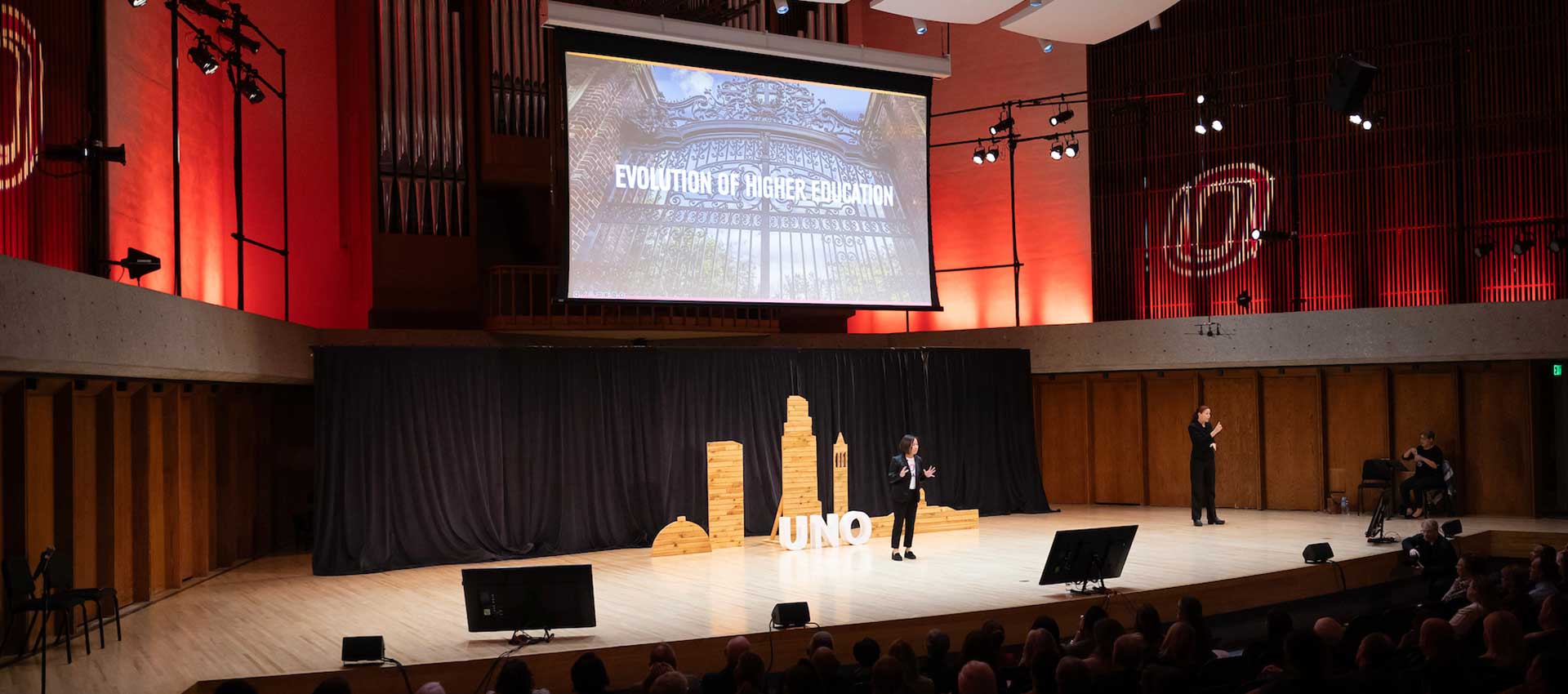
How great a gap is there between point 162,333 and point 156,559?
2.61m

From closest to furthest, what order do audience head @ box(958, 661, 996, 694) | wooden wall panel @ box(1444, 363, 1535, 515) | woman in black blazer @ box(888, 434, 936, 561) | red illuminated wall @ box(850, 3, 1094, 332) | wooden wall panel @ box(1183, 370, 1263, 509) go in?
1. audience head @ box(958, 661, 996, 694)
2. woman in black blazer @ box(888, 434, 936, 561)
3. wooden wall panel @ box(1444, 363, 1535, 515)
4. wooden wall panel @ box(1183, 370, 1263, 509)
5. red illuminated wall @ box(850, 3, 1094, 332)

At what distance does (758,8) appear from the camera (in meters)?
14.3

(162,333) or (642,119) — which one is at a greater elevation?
(642,119)

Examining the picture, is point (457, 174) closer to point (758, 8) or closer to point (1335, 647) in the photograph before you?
point (758, 8)

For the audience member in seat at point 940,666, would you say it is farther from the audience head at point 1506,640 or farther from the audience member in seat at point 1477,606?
the audience member in seat at point 1477,606

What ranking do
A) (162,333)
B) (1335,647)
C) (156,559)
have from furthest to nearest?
(156,559), (162,333), (1335,647)

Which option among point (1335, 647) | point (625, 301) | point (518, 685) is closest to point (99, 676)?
point (518, 685)

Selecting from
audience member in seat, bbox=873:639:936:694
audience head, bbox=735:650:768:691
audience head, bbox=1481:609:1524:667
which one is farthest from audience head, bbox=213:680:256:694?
audience head, bbox=1481:609:1524:667

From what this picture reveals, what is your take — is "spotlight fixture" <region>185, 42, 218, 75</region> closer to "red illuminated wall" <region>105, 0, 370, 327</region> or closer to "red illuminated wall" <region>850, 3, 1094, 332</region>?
"red illuminated wall" <region>105, 0, 370, 327</region>

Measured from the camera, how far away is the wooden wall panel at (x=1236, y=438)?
1431 cm

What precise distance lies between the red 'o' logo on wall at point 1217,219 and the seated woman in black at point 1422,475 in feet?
8.94

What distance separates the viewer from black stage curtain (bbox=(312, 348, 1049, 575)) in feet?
35.2

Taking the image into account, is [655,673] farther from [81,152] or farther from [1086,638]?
[81,152]

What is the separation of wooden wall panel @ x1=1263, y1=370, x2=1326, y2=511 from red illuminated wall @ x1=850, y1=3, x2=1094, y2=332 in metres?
2.38
